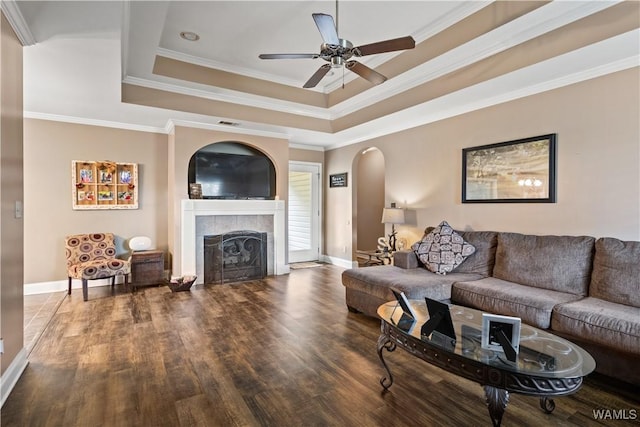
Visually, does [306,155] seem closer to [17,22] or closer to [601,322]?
[17,22]

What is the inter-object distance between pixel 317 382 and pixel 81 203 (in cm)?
458

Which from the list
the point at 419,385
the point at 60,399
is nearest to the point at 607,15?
the point at 419,385

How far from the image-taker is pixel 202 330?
3.29m

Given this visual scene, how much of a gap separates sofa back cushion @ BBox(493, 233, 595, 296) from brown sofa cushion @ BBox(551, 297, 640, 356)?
322 mm

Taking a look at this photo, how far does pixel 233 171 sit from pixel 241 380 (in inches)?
151

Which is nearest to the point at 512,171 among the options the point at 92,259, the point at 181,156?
the point at 181,156

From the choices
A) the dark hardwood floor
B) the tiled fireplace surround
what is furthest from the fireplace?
the dark hardwood floor

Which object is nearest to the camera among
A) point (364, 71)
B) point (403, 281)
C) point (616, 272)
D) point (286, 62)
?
point (616, 272)

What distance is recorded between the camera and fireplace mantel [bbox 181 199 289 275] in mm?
5066

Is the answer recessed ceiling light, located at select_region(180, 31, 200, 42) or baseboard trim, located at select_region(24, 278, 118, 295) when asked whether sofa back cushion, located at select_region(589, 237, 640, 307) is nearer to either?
recessed ceiling light, located at select_region(180, 31, 200, 42)

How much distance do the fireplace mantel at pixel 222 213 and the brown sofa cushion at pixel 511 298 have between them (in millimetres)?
3281

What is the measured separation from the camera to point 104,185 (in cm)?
509

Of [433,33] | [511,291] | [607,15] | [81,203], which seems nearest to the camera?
[607,15]

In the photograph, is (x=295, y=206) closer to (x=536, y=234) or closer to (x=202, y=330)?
(x=202, y=330)
